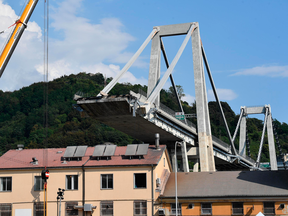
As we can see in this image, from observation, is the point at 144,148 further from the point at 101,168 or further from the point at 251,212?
the point at 251,212

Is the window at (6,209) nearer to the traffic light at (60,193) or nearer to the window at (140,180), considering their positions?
the traffic light at (60,193)

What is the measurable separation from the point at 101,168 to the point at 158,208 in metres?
7.02

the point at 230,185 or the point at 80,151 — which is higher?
the point at 80,151

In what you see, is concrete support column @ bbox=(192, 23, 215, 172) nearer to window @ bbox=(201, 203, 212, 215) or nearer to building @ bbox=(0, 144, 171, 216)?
building @ bbox=(0, 144, 171, 216)

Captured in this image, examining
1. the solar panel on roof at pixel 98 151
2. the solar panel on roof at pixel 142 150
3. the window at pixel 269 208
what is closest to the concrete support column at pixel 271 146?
the solar panel on roof at pixel 142 150

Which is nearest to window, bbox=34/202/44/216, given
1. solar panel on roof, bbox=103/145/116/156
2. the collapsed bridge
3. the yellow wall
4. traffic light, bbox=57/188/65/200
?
traffic light, bbox=57/188/65/200

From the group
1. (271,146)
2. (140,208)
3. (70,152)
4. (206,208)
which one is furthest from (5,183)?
(271,146)

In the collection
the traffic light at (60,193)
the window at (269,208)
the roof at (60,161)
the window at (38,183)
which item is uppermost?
the roof at (60,161)

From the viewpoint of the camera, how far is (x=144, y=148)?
44.3m

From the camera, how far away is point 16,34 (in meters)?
30.2

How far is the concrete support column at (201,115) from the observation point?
227 ft

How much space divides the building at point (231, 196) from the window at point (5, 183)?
51.0 ft

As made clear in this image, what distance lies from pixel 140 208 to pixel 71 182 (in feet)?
25.2

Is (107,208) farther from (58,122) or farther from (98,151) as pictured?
(58,122)
